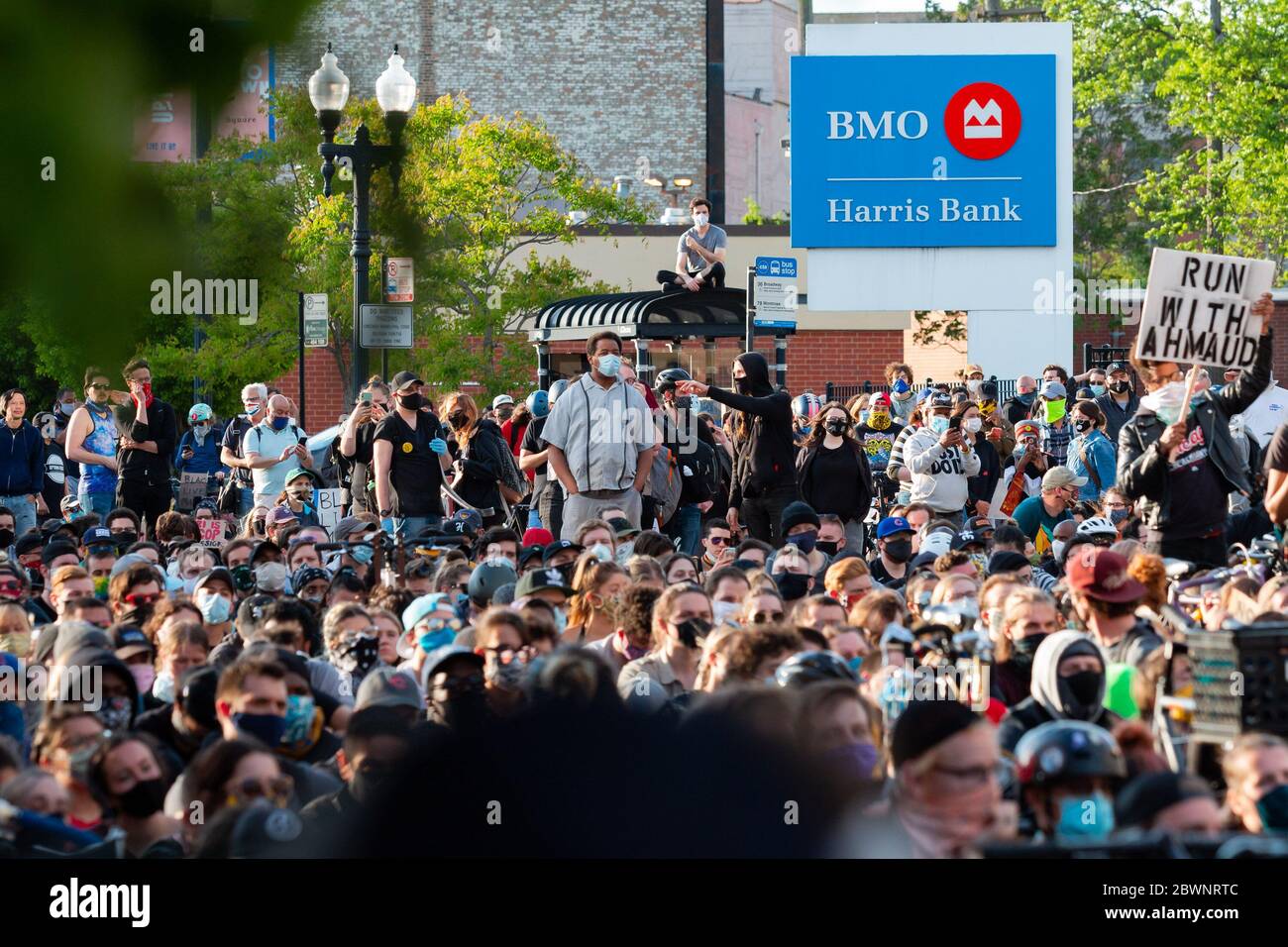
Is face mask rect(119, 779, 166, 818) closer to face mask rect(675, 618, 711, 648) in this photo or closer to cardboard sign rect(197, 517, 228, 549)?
face mask rect(675, 618, 711, 648)

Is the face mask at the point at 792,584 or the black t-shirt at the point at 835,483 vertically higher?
the black t-shirt at the point at 835,483

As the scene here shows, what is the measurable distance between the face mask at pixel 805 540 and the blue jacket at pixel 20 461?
6325mm

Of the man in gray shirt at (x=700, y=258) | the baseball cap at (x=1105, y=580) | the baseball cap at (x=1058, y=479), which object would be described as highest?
the man in gray shirt at (x=700, y=258)

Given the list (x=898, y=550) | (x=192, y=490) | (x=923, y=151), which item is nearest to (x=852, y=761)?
(x=898, y=550)

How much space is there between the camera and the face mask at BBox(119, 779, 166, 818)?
18.4 ft

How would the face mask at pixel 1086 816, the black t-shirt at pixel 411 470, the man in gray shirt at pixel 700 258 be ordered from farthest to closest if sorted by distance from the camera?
1. the man in gray shirt at pixel 700 258
2. the black t-shirt at pixel 411 470
3. the face mask at pixel 1086 816

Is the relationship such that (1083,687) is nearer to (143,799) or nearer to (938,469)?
(143,799)

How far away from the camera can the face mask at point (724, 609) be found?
352 inches

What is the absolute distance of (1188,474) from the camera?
966cm

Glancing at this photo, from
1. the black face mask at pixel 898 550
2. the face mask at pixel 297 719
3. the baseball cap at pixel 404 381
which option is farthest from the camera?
the baseball cap at pixel 404 381

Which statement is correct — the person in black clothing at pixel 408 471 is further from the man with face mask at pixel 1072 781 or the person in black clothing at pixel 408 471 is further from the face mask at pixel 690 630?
the man with face mask at pixel 1072 781

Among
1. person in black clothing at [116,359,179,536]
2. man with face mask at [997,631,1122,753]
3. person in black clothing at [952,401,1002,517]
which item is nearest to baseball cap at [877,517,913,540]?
person in black clothing at [952,401,1002,517]

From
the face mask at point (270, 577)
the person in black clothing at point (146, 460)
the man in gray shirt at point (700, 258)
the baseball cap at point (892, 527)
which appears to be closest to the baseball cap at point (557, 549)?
the face mask at point (270, 577)
